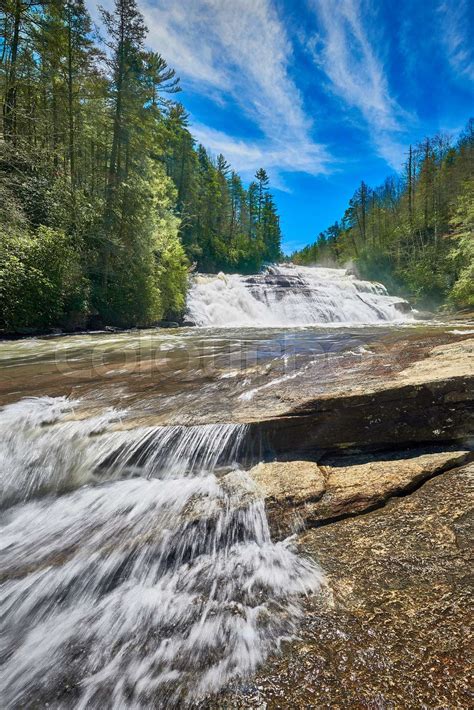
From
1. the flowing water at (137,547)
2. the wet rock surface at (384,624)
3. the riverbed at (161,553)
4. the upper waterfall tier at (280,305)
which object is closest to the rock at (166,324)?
the upper waterfall tier at (280,305)

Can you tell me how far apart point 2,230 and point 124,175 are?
9.20 metres

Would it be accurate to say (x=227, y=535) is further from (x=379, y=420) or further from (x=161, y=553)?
(x=379, y=420)

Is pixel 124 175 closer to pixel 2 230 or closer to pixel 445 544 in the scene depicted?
pixel 2 230

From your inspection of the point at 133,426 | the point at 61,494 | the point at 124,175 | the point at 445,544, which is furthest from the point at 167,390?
the point at 124,175

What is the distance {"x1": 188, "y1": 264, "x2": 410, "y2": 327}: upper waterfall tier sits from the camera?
20.8m

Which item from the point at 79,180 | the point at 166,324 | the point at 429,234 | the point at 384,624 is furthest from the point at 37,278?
the point at 429,234

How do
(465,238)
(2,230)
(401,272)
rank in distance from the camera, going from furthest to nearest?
(401,272), (465,238), (2,230)

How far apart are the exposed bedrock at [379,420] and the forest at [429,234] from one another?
67.4 ft

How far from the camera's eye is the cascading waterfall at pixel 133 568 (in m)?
1.57

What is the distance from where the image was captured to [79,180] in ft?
57.8

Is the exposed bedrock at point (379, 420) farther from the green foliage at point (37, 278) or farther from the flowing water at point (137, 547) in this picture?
the green foliage at point (37, 278)

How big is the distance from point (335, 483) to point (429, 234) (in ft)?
136

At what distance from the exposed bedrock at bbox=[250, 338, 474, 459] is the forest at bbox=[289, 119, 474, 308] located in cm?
2054

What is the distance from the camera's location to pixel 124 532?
254cm
